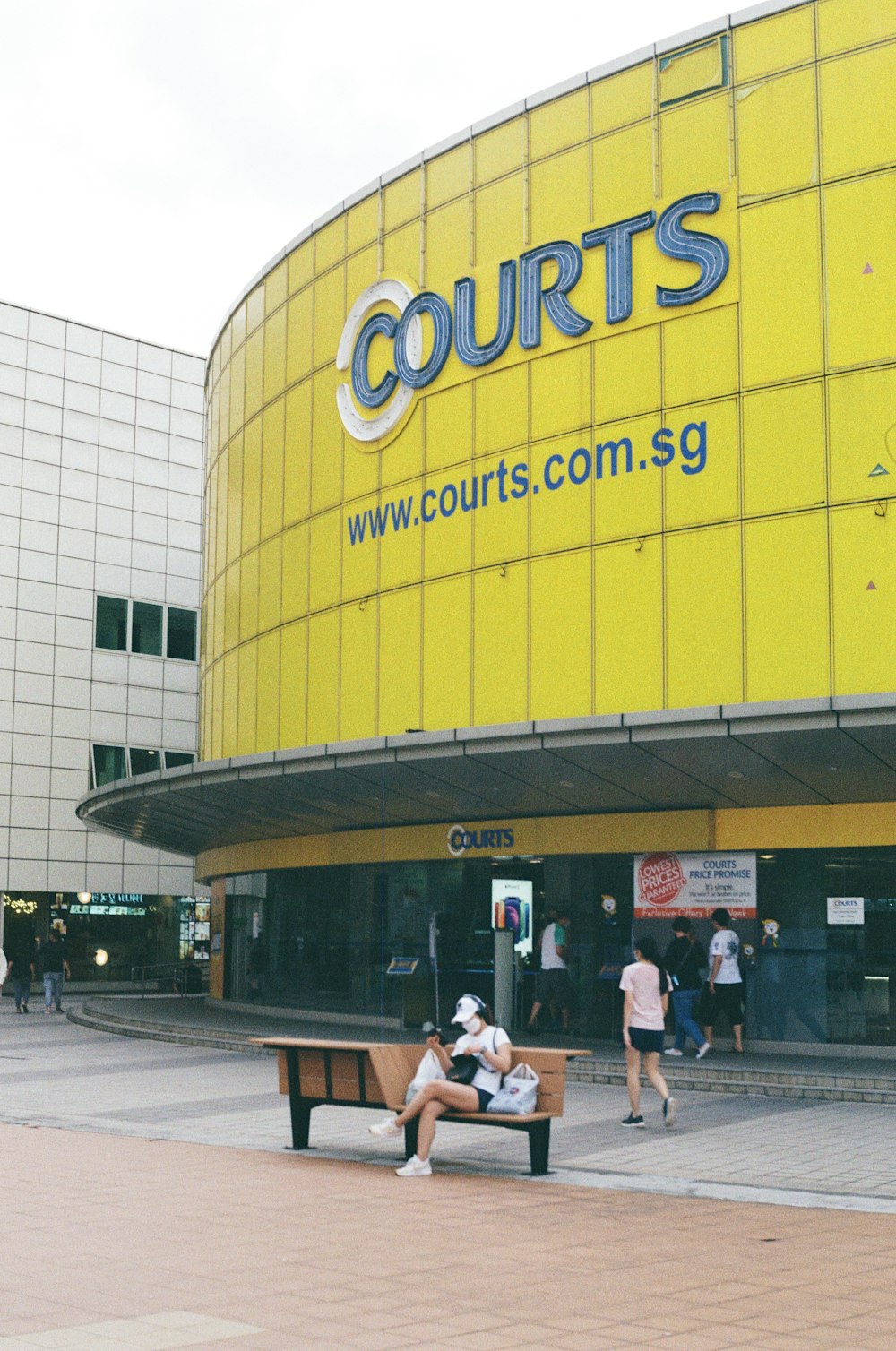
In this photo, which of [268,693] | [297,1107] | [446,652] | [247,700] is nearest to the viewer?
[297,1107]

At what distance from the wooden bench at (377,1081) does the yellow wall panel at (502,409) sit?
454 inches

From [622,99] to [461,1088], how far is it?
1497 cm

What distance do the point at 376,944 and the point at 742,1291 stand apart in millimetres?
17191

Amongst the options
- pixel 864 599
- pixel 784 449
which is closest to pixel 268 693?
pixel 784 449

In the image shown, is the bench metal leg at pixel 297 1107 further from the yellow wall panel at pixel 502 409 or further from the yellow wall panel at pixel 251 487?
the yellow wall panel at pixel 251 487

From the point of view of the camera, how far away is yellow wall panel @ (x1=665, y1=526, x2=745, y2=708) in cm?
1858

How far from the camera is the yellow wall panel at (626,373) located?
64.5 ft

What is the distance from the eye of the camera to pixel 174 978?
40812 millimetres

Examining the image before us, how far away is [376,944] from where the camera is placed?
78.5 ft

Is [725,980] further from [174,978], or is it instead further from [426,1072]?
[174,978]

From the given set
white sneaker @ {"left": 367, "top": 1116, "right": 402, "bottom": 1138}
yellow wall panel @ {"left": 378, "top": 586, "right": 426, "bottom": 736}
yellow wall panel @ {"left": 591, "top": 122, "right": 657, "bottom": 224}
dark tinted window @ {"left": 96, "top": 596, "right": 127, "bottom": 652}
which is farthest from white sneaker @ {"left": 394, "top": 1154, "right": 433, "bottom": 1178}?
dark tinted window @ {"left": 96, "top": 596, "right": 127, "bottom": 652}

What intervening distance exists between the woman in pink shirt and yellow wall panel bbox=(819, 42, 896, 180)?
10.3m

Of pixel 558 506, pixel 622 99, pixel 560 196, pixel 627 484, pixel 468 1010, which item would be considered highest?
pixel 622 99

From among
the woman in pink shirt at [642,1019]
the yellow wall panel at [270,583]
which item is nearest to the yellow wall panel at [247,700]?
the yellow wall panel at [270,583]
